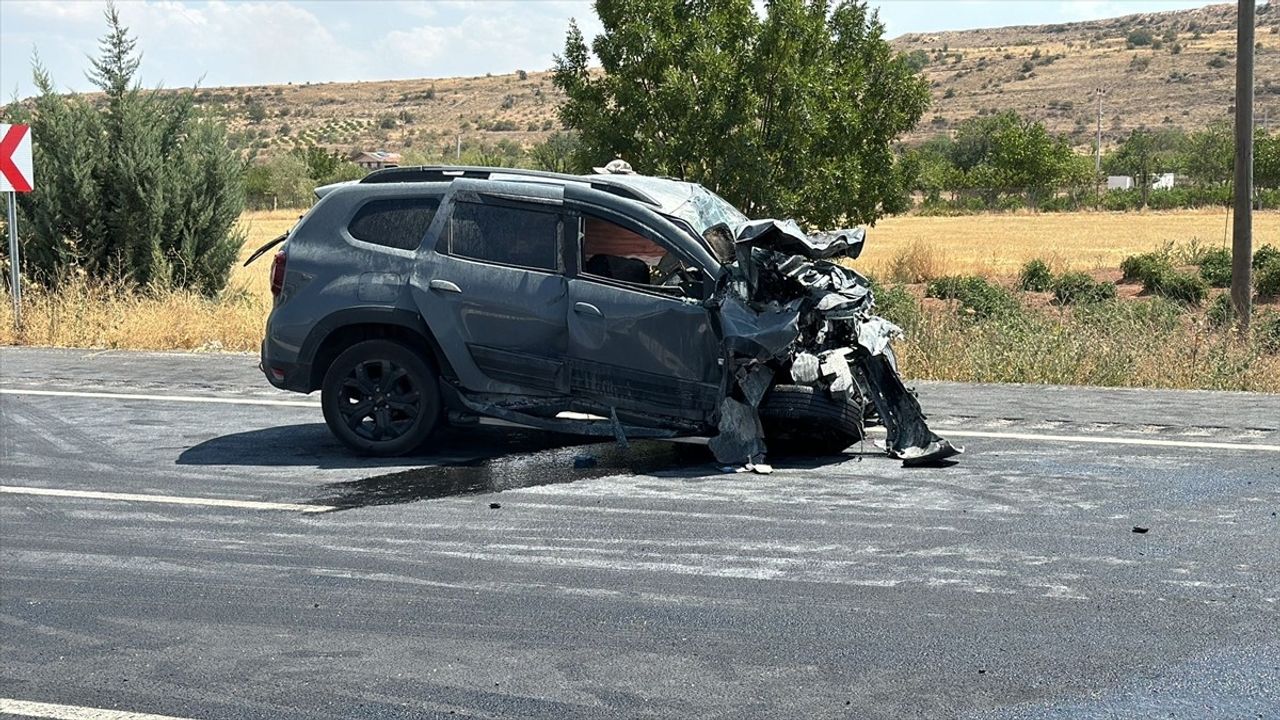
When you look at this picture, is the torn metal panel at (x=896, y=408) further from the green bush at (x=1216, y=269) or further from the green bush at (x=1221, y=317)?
the green bush at (x=1216, y=269)

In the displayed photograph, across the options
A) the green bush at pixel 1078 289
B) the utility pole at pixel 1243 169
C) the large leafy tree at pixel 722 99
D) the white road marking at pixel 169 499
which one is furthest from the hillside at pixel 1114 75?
the white road marking at pixel 169 499

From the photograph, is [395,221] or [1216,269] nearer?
[395,221]

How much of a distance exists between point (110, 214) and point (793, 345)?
14.6 metres

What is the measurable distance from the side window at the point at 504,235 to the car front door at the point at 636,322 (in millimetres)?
182

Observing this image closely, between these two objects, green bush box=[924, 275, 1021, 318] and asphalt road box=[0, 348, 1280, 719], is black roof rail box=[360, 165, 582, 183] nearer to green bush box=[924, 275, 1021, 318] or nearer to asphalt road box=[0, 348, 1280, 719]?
asphalt road box=[0, 348, 1280, 719]

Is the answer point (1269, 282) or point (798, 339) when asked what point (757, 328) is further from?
point (1269, 282)

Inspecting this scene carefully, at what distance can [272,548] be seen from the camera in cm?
714

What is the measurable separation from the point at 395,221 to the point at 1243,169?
12.7 meters

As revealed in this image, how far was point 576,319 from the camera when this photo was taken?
9.12 meters

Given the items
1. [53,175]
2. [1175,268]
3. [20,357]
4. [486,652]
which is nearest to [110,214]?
[53,175]

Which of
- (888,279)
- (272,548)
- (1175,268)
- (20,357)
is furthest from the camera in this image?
(888,279)

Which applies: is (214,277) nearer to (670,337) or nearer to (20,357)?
(20,357)

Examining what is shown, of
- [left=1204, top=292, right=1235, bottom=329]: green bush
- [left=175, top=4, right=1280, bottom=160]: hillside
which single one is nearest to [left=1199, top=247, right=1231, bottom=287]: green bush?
[left=1204, top=292, right=1235, bottom=329]: green bush

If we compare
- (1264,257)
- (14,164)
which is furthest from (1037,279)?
(14,164)
